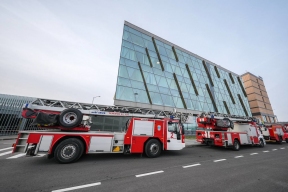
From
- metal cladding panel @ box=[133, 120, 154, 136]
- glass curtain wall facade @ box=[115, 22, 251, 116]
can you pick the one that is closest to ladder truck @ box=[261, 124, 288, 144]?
glass curtain wall facade @ box=[115, 22, 251, 116]

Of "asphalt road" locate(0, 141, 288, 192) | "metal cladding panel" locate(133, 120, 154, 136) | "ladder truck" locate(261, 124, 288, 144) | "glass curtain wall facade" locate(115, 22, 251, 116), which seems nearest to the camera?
"asphalt road" locate(0, 141, 288, 192)

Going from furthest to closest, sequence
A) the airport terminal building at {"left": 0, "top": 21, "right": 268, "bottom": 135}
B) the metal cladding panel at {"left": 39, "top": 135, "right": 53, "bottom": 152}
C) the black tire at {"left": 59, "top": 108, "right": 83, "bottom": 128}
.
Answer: the airport terminal building at {"left": 0, "top": 21, "right": 268, "bottom": 135}, the black tire at {"left": 59, "top": 108, "right": 83, "bottom": 128}, the metal cladding panel at {"left": 39, "top": 135, "right": 53, "bottom": 152}

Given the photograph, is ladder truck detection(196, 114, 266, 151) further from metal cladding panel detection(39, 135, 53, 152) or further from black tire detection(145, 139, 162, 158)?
metal cladding panel detection(39, 135, 53, 152)

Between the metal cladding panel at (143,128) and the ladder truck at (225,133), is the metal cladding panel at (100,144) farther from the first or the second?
the ladder truck at (225,133)

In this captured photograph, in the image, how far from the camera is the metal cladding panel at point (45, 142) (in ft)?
17.4

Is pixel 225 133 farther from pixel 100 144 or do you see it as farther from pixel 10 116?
pixel 10 116

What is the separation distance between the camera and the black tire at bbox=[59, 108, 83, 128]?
19.0 feet

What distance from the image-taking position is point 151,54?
2294 centimetres

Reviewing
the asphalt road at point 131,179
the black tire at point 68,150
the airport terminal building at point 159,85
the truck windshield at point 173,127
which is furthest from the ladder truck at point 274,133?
the black tire at point 68,150

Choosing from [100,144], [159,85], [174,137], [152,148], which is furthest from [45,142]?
[159,85]

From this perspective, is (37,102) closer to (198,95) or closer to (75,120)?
(75,120)

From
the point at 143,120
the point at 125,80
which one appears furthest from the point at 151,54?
the point at 143,120

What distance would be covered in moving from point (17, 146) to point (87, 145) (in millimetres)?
2866

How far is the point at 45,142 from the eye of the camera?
5367mm
